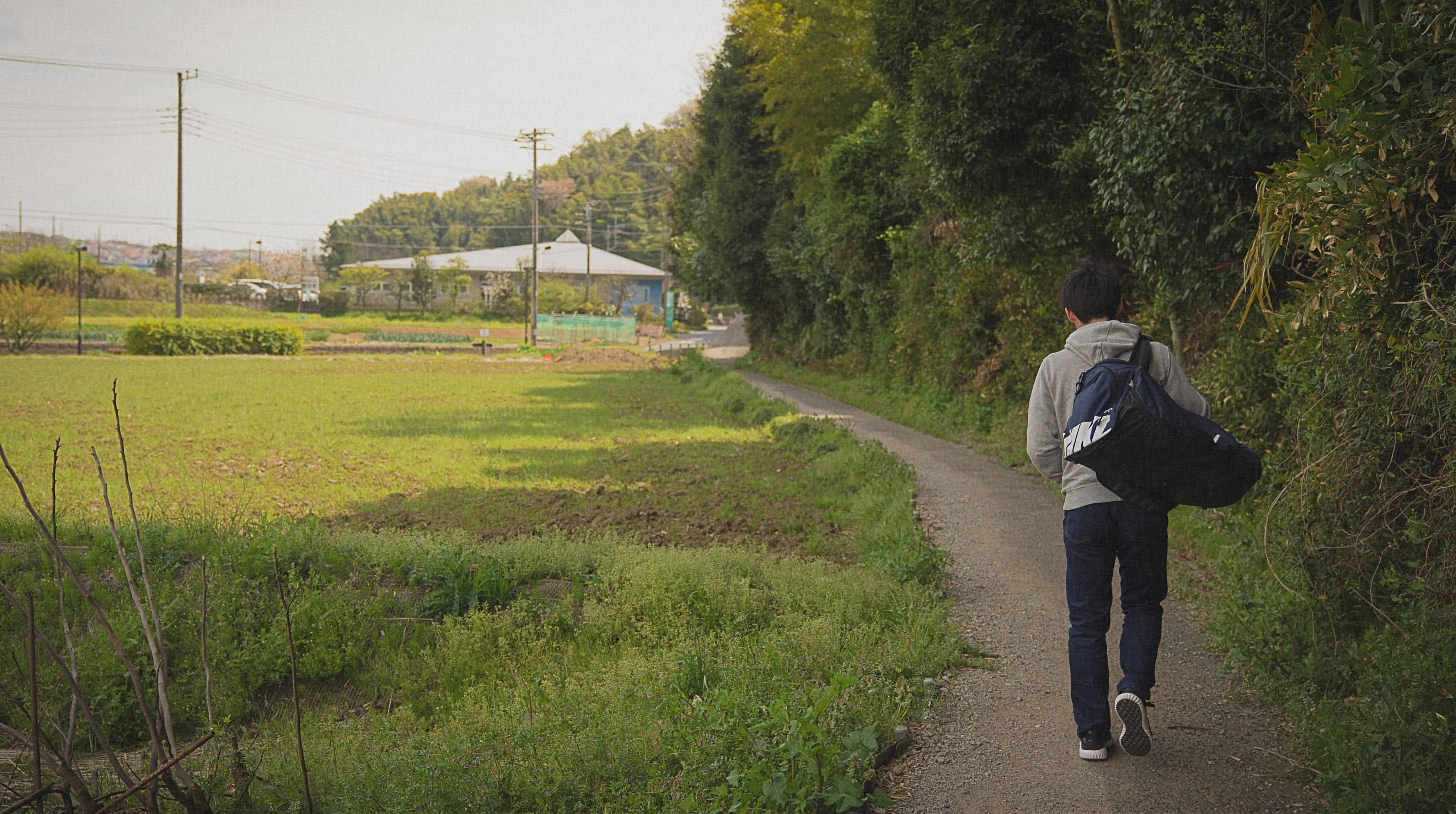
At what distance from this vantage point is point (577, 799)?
379 centimetres

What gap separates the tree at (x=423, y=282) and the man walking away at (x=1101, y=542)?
2719 inches

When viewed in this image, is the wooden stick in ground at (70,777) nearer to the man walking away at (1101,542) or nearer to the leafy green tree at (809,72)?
the man walking away at (1101,542)

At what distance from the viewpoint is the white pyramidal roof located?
7931 centimetres

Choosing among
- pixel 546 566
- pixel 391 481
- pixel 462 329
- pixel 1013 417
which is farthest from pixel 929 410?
pixel 462 329

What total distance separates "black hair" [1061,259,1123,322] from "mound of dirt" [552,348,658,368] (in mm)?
34539

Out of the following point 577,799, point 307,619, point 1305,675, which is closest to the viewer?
point 577,799

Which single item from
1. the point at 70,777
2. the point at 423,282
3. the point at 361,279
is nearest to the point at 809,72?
the point at 70,777

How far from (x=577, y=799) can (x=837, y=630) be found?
2.15 meters

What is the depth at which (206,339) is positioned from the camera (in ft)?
132

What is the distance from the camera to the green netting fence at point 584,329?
5528cm

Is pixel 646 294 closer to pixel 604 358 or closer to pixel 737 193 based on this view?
pixel 604 358

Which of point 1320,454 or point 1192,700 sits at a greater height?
point 1320,454

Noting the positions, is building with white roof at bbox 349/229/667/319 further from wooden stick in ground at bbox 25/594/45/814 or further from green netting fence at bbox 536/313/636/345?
wooden stick in ground at bbox 25/594/45/814

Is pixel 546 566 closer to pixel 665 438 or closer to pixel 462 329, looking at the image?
pixel 665 438
